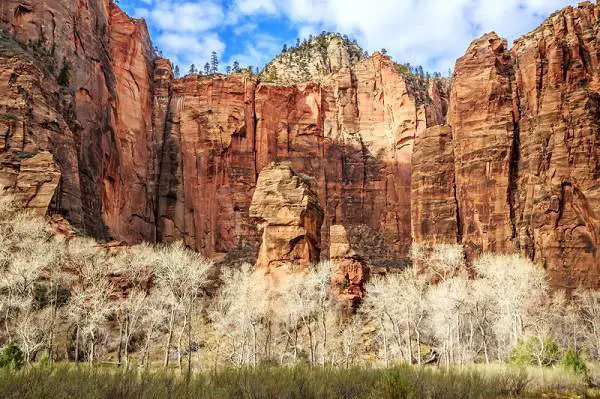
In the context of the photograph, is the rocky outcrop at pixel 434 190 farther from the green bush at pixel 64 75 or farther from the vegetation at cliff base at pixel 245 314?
the green bush at pixel 64 75

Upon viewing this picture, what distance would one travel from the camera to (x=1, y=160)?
144 feet

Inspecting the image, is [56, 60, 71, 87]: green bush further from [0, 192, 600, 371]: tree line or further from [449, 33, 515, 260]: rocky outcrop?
[449, 33, 515, 260]: rocky outcrop

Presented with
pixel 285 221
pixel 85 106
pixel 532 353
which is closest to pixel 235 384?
pixel 532 353

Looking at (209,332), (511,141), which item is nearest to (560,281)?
(511,141)

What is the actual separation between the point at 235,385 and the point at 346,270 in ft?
117

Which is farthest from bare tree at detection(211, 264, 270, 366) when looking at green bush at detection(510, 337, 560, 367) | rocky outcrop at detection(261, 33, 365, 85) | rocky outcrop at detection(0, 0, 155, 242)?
rocky outcrop at detection(261, 33, 365, 85)

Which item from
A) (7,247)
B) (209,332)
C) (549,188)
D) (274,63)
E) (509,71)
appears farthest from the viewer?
(274,63)

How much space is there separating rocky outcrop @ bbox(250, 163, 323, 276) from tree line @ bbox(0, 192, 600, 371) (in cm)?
167

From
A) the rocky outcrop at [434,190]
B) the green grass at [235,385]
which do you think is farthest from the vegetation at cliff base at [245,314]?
the green grass at [235,385]

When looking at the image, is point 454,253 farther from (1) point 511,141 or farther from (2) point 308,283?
(2) point 308,283

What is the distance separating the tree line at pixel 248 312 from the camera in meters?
36.5

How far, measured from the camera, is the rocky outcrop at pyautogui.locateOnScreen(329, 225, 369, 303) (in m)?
45.7

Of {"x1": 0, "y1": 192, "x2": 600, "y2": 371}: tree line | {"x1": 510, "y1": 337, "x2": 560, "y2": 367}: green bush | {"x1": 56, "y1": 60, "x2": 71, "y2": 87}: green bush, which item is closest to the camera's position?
{"x1": 510, "y1": 337, "x2": 560, "y2": 367}: green bush

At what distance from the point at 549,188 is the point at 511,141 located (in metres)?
8.32
